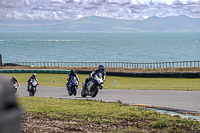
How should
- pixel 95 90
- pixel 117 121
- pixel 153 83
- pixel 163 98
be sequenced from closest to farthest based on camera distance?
pixel 117 121, pixel 163 98, pixel 95 90, pixel 153 83

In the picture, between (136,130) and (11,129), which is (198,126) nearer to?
(136,130)

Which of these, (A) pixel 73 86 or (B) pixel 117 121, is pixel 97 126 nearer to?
(B) pixel 117 121

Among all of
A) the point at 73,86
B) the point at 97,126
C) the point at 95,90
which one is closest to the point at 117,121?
the point at 97,126

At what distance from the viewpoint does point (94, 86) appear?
18.8 meters

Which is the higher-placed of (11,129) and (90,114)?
(11,129)

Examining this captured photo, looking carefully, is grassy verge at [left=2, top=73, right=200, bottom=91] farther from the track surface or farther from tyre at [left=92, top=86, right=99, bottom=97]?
tyre at [left=92, top=86, right=99, bottom=97]

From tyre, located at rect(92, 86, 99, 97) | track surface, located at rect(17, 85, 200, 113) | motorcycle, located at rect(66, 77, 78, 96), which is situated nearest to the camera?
track surface, located at rect(17, 85, 200, 113)

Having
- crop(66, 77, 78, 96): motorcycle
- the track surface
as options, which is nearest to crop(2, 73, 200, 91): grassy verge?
the track surface

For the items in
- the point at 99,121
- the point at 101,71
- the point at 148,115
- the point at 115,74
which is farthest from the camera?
the point at 115,74

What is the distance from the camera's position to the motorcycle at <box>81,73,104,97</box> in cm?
1812

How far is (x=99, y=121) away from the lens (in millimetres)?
8938

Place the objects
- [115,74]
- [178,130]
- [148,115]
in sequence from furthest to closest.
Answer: [115,74] < [148,115] < [178,130]

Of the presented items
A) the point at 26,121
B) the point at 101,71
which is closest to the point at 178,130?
the point at 26,121

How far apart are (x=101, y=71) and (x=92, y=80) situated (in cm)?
69
